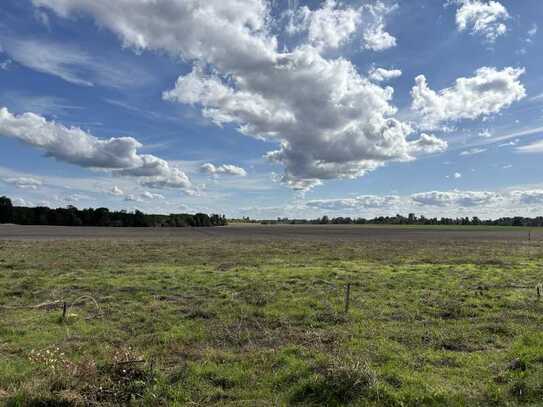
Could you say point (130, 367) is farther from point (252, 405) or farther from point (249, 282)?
point (249, 282)

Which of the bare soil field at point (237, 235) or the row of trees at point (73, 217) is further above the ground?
the row of trees at point (73, 217)

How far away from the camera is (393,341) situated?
31.1 ft

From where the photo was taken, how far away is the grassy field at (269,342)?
6.35m

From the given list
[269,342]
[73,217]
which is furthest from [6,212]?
[269,342]

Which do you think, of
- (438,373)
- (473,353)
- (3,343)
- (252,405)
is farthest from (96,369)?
(473,353)

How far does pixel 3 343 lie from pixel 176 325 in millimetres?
4062

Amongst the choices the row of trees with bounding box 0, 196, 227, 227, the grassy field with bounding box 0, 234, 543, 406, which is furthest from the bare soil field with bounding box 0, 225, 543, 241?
the grassy field with bounding box 0, 234, 543, 406

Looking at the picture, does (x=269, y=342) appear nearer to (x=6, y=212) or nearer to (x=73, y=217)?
(x=73, y=217)

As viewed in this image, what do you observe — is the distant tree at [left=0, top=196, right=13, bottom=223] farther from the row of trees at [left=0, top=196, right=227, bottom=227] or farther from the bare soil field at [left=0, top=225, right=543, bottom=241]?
the bare soil field at [left=0, top=225, right=543, bottom=241]

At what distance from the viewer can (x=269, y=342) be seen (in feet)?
31.4

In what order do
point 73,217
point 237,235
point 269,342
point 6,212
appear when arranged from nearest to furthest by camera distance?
1. point 269,342
2. point 237,235
3. point 6,212
4. point 73,217

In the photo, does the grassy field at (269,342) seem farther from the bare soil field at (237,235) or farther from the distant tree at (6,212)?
the distant tree at (6,212)

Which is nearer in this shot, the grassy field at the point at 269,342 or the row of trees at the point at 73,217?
the grassy field at the point at 269,342

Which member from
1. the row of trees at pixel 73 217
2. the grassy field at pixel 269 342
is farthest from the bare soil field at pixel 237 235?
the grassy field at pixel 269 342
